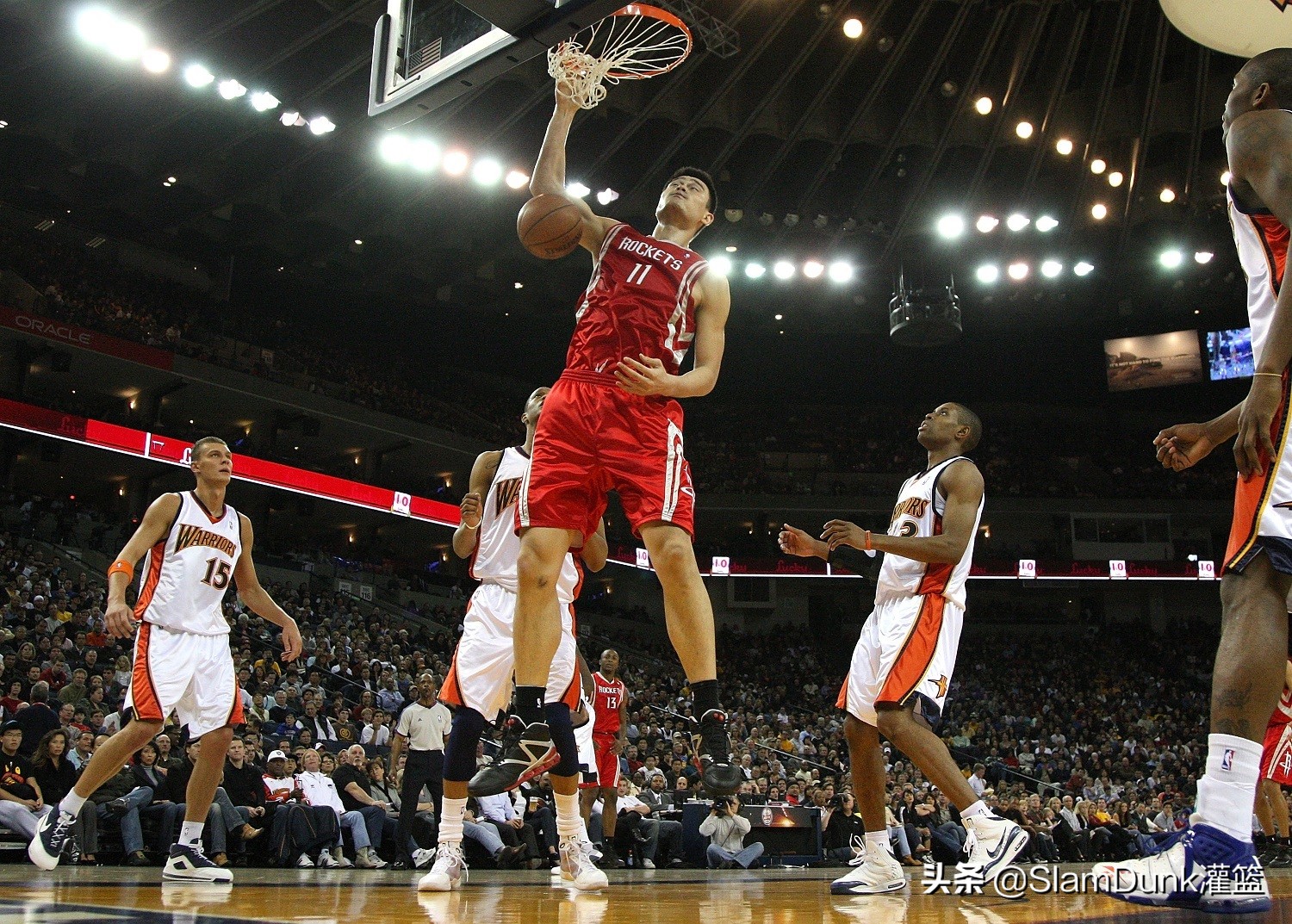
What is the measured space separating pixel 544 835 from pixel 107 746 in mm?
4768

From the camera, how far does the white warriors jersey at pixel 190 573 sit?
5082 millimetres

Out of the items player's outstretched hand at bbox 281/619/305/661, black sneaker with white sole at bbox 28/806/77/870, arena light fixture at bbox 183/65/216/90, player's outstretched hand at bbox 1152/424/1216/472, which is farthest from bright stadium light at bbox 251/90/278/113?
player's outstretched hand at bbox 1152/424/1216/472

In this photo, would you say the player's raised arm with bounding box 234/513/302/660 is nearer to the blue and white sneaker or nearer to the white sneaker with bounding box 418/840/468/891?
the white sneaker with bounding box 418/840/468/891

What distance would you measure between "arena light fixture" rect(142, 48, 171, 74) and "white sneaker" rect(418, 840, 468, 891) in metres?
15.6

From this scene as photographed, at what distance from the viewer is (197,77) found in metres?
16.7

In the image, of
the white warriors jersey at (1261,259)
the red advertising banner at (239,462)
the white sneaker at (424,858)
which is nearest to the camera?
the white warriors jersey at (1261,259)

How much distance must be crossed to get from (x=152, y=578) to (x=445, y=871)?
2.40 meters

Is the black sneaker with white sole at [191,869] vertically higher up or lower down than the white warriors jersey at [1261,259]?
lower down

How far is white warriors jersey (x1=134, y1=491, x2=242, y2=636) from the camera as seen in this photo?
5082 mm

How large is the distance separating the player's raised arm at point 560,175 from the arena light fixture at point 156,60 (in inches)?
581

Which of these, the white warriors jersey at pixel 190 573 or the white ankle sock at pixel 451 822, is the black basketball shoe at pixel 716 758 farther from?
the white warriors jersey at pixel 190 573

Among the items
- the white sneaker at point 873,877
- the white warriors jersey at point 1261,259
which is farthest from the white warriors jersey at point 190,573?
the white warriors jersey at point 1261,259

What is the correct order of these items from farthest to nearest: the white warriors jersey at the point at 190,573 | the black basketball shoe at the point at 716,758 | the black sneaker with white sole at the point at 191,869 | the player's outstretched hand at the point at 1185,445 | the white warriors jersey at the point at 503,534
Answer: the white warriors jersey at the point at 503,534, the white warriors jersey at the point at 190,573, the black sneaker with white sole at the point at 191,869, the black basketball shoe at the point at 716,758, the player's outstretched hand at the point at 1185,445

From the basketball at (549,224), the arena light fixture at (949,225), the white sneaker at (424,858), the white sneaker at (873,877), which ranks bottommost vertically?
the white sneaker at (424,858)
